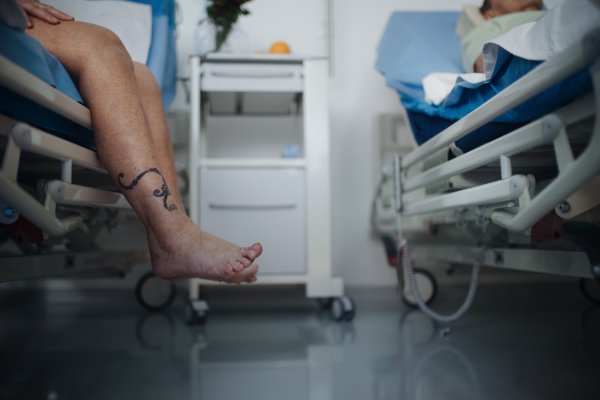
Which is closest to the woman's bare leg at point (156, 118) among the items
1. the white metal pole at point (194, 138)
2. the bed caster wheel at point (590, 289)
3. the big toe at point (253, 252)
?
the big toe at point (253, 252)

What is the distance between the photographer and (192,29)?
178 centimetres

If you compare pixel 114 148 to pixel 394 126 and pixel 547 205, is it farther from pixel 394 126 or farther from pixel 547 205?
pixel 394 126

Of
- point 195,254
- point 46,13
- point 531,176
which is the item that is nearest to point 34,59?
point 46,13

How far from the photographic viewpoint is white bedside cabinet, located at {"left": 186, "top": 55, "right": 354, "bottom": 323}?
1.28m

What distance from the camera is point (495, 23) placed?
3.44 ft

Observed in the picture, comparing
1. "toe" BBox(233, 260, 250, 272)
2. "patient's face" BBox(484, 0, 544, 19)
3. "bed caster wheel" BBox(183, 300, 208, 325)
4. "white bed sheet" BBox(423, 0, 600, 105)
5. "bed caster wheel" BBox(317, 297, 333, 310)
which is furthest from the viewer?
"bed caster wheel" BBox(317, 297, 333, 310)

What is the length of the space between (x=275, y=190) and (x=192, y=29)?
3.33ft

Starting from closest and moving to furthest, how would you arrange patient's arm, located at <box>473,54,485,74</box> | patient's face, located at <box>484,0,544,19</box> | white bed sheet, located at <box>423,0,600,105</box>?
white bed sheet, located at <box>423,0,600,105</box>
patient's arm, located at <box>473,54,485,74</box>
patient's face, located at <box>484,0,544,19</box>

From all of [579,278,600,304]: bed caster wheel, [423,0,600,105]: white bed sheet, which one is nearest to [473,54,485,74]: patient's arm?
[423,0,600,105]: white bed sheet

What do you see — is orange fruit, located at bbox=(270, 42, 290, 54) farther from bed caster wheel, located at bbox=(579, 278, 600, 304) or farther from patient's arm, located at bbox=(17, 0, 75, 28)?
bed caster wheel, located at bbox=(579, 278, 600, 304)

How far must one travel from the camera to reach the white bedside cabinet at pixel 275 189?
1280 mm

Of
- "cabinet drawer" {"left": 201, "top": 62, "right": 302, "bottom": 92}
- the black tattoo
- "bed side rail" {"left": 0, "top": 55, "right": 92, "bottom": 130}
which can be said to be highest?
"cabinet drawer" {"left": 201, "top": 62, "right": 302, "bottom": 92}

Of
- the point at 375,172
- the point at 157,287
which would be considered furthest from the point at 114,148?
the point at 375,172

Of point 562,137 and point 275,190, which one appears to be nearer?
point 562,137
